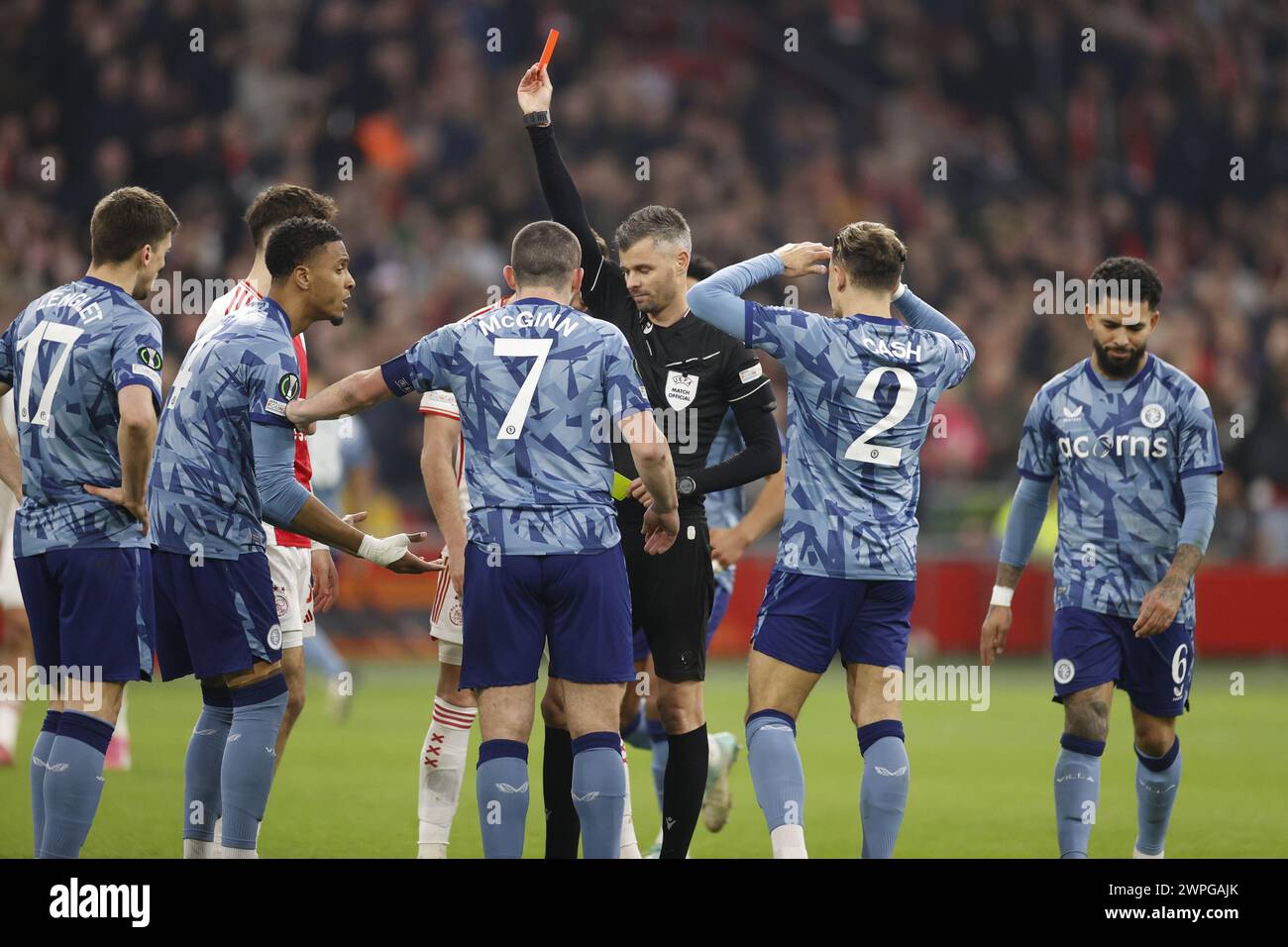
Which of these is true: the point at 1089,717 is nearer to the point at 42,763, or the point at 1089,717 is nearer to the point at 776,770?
the point at 776,770

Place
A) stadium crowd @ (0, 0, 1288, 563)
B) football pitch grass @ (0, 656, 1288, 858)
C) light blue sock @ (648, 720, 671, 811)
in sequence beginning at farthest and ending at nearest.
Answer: stadium crowd @ (0, 0, 1288, 563) < football pitch grass @ (0, 656, 1288, 858) < light blue sock @ (648, 720, 671, 811)

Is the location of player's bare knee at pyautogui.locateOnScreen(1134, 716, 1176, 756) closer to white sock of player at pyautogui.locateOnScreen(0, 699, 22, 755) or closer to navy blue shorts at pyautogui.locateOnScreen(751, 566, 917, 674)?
navy blue shorts at pyautogui.locateOnScreen(751, 566, 917, 674)

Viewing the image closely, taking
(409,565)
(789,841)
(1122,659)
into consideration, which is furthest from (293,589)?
(1122,659)

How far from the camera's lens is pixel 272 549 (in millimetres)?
7254

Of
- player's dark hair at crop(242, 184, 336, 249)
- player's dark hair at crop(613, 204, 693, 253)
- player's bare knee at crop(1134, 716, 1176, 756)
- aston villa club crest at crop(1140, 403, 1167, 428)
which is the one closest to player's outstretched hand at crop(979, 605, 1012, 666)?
player's bare knee at crop(1134, 716, 1176, 756)

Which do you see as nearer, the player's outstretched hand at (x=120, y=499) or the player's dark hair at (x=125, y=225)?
the player's outstretched hand at (x=120, y=499)

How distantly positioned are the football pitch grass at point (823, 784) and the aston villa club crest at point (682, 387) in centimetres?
221

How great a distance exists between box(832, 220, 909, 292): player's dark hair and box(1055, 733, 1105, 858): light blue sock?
80.4 inches

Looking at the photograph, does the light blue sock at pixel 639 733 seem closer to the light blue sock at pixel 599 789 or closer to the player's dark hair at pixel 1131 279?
the light blue sock at pixel 599 789

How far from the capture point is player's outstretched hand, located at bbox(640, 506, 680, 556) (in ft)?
20.0

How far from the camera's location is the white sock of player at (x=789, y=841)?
6.14m

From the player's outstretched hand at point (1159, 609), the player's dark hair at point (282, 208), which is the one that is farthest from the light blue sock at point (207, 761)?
the player's outstretched hand at point (1159, 609)

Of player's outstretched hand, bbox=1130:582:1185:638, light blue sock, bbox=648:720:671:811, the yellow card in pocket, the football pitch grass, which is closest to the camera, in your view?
player's outstretched hand, bbox=1130:582:1185:638
